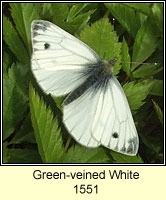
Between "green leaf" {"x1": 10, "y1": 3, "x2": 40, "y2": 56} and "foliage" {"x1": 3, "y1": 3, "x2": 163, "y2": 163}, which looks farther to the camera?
"green leaf" {"x1": 10, "y1": 3, "x2": 40, "y2": 56}

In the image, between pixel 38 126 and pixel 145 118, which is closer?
pixel 38 126

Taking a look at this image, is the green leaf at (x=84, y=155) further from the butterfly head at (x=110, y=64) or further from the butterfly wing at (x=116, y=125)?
the butterfly head at (x=110, y=64)

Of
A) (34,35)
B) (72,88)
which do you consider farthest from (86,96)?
(34,35)

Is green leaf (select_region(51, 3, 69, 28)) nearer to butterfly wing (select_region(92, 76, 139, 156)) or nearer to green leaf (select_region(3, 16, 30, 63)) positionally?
green leaf (select_region(3, 16, 30, 63))


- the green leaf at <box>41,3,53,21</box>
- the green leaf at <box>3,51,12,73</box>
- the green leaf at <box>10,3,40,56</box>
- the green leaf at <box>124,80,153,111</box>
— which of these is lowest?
the green leaf at <box>124,80,153,111</box>

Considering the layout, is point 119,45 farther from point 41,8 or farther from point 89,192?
point 89,192

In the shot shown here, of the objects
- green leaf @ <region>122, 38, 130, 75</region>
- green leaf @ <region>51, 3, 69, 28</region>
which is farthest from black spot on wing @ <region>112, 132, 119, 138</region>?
green leaf @ <region>51, 3, 69, 28</region>
